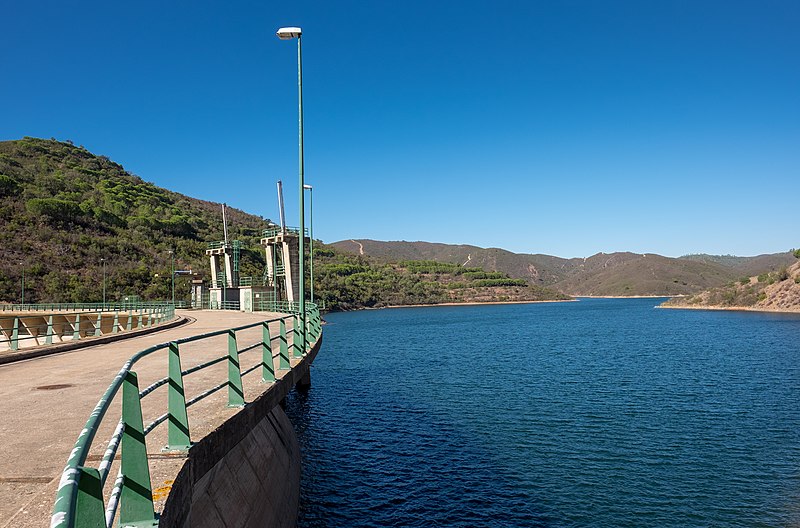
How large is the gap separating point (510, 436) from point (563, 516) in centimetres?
606

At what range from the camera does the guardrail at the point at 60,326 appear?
17817 millimetres

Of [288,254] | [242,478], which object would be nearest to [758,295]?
[288,254]

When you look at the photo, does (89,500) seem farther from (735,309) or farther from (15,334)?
(735,309)

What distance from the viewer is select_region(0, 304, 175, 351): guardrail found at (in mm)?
17817

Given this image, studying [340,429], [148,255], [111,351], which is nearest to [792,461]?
[340,429]

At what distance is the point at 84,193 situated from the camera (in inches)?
4441

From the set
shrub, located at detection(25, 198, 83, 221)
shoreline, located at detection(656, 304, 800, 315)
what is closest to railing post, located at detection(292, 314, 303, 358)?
shrub, located at detection(25, 198, 83, 221)

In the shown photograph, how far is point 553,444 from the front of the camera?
1747cm

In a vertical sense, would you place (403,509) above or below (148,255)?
below

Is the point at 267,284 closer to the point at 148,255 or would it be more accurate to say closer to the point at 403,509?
the point at 148,255

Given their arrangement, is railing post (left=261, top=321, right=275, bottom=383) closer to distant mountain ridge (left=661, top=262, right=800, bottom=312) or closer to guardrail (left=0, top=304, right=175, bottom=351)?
guardrail (left=0, top=304, right=175, bottom=351)

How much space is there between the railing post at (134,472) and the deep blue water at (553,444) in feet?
29.9

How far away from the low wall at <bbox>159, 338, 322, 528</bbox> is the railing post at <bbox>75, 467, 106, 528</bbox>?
1.84 metres

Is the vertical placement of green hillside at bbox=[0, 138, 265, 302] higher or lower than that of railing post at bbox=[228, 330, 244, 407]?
higher
